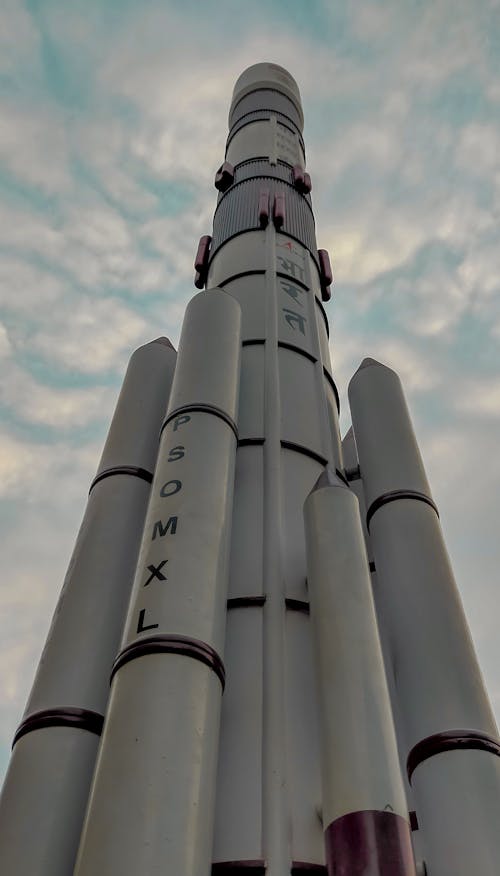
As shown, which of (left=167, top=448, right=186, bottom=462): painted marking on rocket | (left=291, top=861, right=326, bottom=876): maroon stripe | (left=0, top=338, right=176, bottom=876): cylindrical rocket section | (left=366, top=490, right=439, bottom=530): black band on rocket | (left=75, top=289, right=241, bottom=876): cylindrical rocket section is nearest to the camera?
(left=75, top=289, right=241, bottom=876): cylindrical rocket section

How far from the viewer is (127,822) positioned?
2900 millimetres

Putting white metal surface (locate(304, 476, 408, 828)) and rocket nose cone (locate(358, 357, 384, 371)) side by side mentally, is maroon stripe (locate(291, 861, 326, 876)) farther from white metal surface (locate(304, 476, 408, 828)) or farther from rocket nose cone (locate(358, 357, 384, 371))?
rocket nose cone (locate(358, 357, 384, 371))

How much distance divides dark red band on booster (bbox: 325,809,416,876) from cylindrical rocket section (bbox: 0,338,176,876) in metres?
1.42

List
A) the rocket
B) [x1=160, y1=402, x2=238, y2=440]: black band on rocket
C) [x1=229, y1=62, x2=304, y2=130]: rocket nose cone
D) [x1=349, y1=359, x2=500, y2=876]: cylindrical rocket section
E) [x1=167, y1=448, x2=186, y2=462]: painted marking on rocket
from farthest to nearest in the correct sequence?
[x1=229, y1=62, x2=304, y2=130]: rocket nose cone < [x1=160, y1=402, x2=238, y2=440]: black band on rocket < [x1=167, y1=448, x2=186, y2=462]: painted marking on rocket < [x1=349, y1=359, x2=500, y2=876]: cylindrical rocket section < the rocket

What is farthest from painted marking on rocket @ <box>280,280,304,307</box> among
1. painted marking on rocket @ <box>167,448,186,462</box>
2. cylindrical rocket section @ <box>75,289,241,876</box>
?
painted marking on rocket @ <box>167,448,186,462</box>

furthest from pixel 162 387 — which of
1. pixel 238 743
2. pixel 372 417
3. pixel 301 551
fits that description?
pixel 238 743

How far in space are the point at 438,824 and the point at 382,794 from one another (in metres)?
0.75

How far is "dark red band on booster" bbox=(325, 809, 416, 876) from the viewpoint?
2916 millimetres

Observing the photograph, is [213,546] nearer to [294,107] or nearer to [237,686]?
[237,686]

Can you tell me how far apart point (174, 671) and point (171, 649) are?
0.38 ft

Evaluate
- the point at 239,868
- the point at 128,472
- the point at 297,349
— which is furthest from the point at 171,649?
the point at 297,349

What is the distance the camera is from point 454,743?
3.82 m

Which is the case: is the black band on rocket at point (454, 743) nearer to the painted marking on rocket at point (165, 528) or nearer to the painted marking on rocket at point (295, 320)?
the painted marking on rocket at point (165, 528)

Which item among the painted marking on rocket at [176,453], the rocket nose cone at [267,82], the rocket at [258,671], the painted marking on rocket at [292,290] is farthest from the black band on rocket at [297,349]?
the rocket nose cone at [267,82]
